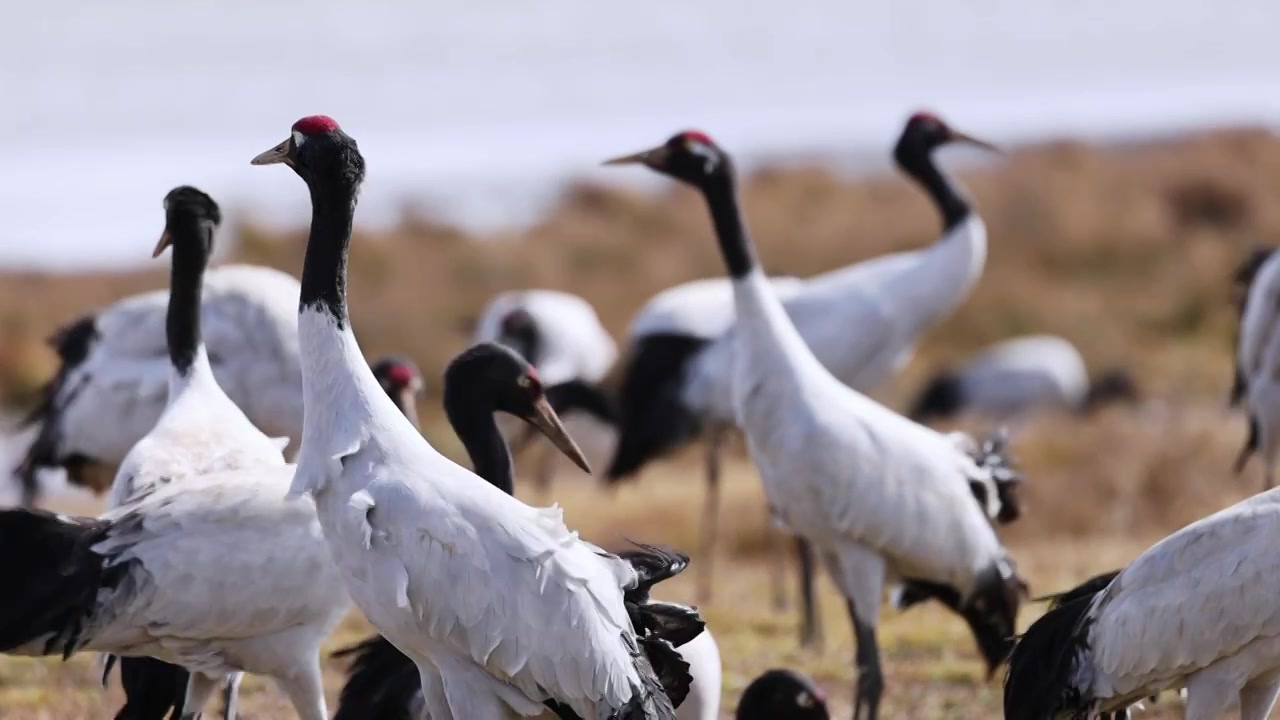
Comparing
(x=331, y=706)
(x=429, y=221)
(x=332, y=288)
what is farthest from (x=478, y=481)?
(x=429, y=221)

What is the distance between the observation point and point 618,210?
2800cm

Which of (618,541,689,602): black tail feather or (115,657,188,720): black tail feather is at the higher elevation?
(618,541,689,602): black tail feather

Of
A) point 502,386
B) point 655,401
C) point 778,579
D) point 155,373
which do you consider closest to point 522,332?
point 655,401

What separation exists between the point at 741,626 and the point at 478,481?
4.45 metres

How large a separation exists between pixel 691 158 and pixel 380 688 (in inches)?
104

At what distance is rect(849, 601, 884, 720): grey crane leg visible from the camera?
705 centimetres

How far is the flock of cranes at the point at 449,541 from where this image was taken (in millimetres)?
5035

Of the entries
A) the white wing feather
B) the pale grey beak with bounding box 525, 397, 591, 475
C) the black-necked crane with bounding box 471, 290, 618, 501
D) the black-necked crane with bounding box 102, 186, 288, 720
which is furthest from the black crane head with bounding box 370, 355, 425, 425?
the black-necked crane with bounding box 471, 290, 618, 501

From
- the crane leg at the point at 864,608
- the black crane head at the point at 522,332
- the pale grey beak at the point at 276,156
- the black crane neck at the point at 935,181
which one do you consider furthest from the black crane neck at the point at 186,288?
the black crane head at the point at 522,332

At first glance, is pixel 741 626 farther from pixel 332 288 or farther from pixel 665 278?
pixel 665 278

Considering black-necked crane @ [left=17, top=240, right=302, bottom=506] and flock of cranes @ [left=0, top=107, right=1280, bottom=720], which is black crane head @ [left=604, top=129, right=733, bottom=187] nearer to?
flock of cranes @ [left=0, top=107, right=1280, bottom=720]

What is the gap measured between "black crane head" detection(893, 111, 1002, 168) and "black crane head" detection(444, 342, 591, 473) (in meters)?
4.05

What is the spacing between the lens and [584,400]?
39.4 feet

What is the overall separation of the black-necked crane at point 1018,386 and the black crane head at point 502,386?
1217 centimetres
